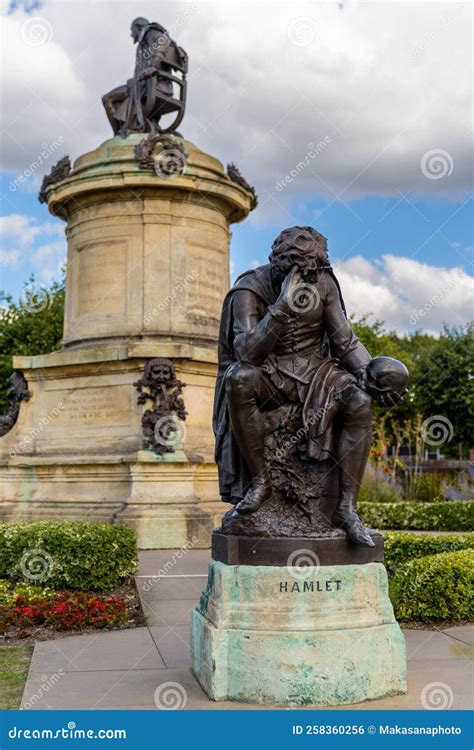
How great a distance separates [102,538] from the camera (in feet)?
33.6

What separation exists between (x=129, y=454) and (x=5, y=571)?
4289mm

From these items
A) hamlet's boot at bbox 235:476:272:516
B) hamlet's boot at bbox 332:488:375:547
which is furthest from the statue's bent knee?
hamlet's boot at bbox 332:488:375:547

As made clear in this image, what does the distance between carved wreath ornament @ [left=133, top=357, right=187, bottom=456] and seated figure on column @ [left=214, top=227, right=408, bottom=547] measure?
810 centimetres

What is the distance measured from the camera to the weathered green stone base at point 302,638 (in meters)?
5.43

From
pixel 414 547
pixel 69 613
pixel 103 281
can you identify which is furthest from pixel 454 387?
pixel 69 613

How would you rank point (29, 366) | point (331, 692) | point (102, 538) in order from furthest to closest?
point (29, 366)
point (102, 538)
point (331, 692)

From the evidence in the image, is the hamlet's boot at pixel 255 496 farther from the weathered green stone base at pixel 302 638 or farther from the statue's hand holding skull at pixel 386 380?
the statue's hand holding skull at pixel 386 380

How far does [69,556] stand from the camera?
1006 centimetres

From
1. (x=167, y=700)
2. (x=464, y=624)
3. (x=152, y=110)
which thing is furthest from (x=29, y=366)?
(x=167, y=700)

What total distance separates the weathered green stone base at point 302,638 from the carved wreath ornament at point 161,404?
8.65 metres

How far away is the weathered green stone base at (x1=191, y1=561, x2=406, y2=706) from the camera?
Answer: 5.43 metres

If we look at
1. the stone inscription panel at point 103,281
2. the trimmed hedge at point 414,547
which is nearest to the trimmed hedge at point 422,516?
the stone inscription panel at point 103,281

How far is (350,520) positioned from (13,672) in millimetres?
2764

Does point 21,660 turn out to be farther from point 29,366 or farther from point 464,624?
point 29,366
